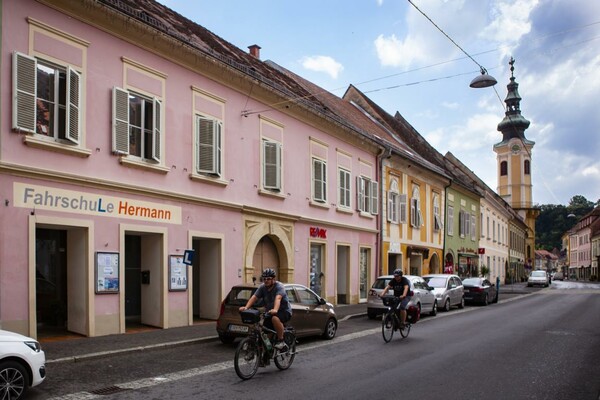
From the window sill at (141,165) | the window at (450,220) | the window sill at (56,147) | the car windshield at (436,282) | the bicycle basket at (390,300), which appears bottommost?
the car windshield at (436,282)

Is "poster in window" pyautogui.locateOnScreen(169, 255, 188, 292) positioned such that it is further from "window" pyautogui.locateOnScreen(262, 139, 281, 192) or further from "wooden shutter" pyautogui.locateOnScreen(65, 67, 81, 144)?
"window" pyautogui.locateOnScreen(262, 139, 281, 192)

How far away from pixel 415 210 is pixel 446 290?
9.25 m

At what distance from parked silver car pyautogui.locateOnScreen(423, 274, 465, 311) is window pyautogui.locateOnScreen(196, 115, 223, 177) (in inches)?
430

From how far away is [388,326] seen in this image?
44.0ft

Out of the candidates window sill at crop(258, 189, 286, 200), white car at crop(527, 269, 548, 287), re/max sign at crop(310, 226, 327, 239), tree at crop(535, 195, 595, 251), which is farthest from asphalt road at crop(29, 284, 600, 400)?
tree at crop(535, 195, 595, 251)

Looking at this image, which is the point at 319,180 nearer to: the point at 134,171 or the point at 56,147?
the point at 134,171

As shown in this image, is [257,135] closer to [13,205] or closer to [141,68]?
[141,68]

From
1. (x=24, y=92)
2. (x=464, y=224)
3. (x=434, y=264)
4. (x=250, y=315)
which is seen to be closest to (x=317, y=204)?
(x=24, y=92)

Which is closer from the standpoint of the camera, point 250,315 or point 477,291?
point 250,315

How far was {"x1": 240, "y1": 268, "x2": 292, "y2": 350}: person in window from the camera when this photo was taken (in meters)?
9.38

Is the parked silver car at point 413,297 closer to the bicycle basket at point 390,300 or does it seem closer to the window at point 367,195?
the bicycle basket at point 390,300

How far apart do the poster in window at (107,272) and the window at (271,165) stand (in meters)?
6.75

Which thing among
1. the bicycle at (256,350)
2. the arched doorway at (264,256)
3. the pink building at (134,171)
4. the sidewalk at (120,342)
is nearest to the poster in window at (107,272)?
the pink building at (134,171)

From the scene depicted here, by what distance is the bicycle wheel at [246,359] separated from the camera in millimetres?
8625
